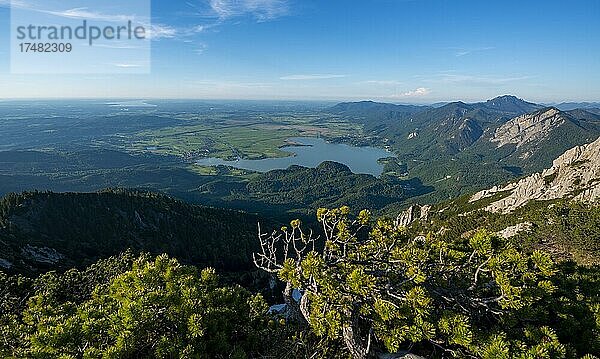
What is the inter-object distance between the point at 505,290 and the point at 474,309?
255 cm

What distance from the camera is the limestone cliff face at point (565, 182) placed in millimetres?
72969

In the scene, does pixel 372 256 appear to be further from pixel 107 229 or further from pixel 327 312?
pixel 107 229

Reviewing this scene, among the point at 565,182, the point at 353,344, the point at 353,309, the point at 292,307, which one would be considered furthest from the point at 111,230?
the point at 565,182

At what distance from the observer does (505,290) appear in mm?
12312

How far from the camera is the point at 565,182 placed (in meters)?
79.3

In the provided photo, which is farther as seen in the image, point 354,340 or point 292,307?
point 292,307

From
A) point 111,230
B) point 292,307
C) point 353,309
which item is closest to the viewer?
point 353,309

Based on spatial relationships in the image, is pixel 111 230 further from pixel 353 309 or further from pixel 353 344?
pixel 353 309

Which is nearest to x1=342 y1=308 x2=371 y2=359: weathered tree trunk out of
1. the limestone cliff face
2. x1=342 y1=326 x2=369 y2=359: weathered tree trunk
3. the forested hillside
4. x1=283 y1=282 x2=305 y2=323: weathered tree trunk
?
x1=342 y1=326 x2=369 y2=359: weathered tree trunk

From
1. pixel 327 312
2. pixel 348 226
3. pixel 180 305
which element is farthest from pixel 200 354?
pixel 348 226

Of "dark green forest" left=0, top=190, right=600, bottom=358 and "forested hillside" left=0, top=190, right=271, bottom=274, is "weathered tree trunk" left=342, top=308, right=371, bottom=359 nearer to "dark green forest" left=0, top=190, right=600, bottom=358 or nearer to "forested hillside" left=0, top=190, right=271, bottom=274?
"dark green forest" left=0, top=190, right=600, bottom=358

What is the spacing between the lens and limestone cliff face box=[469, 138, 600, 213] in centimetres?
7297

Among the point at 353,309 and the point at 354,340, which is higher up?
the point at 353,309

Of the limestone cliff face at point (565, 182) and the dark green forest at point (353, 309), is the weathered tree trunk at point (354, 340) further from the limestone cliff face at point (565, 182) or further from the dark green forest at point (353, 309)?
the limestone cliff face at point (565, 182)
